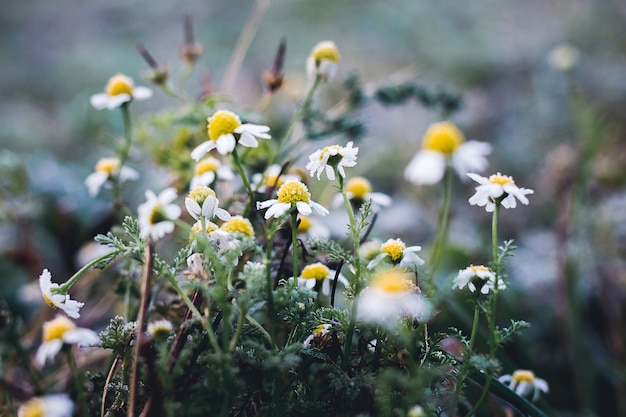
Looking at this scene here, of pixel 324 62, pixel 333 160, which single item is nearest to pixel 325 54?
pixel 324 62

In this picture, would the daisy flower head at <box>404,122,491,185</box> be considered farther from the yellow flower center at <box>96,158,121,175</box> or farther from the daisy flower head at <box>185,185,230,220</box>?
the yellow flower center at <box>96,158,121,175</box>

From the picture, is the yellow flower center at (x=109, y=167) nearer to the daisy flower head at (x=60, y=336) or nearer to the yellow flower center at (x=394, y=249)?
Answer: the daisy flower head at (x=60, y=336)

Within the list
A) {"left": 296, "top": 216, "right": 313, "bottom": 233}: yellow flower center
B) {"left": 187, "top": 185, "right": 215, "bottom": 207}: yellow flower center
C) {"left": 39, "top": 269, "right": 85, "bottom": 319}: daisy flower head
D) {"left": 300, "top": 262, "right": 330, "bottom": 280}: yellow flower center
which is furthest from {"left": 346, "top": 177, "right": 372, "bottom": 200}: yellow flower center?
{"left": 39, "top": 269, "right": 85, "bottom": 319}: daisy flower head

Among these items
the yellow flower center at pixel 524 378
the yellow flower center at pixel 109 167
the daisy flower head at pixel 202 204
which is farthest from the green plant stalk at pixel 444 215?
the yellow flower center at pixel 109 167

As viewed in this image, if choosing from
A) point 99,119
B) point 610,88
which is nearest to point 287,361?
point 99,119

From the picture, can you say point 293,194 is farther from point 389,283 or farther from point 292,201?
point 389,283
